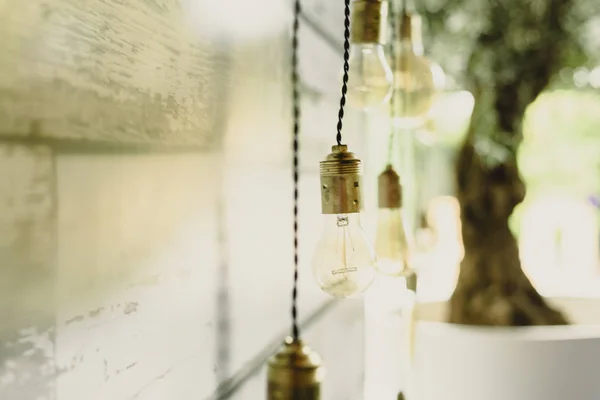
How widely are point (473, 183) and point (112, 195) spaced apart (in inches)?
50.2

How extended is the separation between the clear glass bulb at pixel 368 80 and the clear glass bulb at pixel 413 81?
0.21 m

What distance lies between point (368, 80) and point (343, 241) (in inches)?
7.1

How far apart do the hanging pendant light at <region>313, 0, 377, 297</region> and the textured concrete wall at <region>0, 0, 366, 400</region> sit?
9 centimetres

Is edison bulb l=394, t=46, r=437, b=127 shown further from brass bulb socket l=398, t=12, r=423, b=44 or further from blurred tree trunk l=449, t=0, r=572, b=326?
blurred tree trunk l=449, t=0, r=572, b=326

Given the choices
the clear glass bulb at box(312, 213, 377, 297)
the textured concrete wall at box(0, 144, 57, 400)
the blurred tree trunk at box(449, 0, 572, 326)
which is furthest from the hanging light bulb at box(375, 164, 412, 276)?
the blurred tree trunk at box(449, 0, 572, 326)

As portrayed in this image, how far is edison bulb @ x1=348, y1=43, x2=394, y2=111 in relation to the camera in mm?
619

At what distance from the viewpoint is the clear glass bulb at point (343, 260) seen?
1.58ft

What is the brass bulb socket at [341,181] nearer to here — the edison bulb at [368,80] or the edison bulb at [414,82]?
the edison bulb at [368,80]

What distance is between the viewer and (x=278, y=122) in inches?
29.0

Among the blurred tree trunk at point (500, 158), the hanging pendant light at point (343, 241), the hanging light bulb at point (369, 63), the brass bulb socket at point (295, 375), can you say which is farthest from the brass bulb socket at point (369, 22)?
the blurred tree trunk at point (500, 158)

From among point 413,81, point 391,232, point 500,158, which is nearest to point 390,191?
point 391,232

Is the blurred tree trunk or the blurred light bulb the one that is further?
the blurred tree trunk

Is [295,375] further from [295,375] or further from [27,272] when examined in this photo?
[27,272]

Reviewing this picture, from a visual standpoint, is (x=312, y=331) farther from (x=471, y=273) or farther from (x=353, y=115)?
(x=471, y=273)
